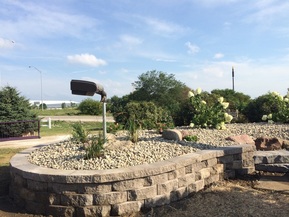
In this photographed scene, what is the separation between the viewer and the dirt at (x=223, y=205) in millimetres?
3863

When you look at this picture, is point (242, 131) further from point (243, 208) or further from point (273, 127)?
point (243, 208)

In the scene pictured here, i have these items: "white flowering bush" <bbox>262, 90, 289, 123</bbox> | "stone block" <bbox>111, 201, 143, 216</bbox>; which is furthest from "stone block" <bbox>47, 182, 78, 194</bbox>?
"white flowering bush" <bbox>262, 90, 289, 123</bbox>

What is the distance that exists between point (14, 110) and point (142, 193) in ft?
38.1

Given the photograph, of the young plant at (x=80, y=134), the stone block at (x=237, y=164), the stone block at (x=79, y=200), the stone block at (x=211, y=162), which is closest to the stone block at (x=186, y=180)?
Answer: the stone block at (x=211, y=162)

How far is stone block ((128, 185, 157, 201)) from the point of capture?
157 inches

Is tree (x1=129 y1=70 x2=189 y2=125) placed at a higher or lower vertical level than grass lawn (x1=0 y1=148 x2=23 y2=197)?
higher

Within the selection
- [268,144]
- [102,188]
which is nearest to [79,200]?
[102,188]

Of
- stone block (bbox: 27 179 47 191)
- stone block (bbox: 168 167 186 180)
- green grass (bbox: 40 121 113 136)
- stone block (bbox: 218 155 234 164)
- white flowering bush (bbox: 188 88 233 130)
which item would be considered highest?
white flowering bush (bbox: 188 88 233 130)

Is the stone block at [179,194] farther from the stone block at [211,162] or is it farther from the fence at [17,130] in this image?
the fence at [17,130]

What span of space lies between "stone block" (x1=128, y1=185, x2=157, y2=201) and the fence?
30.8 feet

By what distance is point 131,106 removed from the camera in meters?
11.2

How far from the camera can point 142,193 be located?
4035 millimetres

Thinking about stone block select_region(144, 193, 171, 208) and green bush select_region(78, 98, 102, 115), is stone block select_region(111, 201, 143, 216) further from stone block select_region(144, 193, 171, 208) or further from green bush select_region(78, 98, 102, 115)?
green bush select_region(78, 98, 102, 115)

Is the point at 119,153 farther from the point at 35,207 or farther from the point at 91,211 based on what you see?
the point at 35,207
